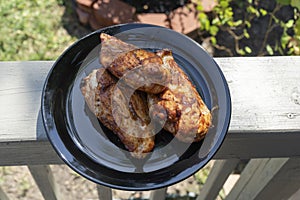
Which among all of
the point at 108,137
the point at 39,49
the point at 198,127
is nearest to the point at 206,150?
the point at 198,127

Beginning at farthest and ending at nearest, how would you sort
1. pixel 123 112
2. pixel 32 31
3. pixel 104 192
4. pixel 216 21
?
pixel 32 31, pixel 216 21, pixel 104 192, pixel 123 112

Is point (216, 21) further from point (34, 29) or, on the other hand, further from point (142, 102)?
point (142, 102)

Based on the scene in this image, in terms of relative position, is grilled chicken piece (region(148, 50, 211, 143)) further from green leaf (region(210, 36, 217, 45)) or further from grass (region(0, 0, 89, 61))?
grass (region(0, 0, 89, 61))

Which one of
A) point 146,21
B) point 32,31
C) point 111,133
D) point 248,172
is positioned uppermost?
point 111,133

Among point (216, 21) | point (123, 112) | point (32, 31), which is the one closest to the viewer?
point (123, 112)

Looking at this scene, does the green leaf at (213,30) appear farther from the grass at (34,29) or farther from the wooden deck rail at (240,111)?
the wooden deck rail at (240,111)

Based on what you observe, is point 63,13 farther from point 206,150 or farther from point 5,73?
point 206,150

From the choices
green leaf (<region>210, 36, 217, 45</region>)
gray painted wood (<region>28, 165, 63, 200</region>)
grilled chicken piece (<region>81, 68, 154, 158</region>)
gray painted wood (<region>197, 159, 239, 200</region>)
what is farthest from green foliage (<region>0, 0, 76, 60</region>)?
grilled chicken piece (<region>81, 68, 154, 158</region>)

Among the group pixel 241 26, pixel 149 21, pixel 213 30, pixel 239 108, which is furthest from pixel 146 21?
pixel 239 108
